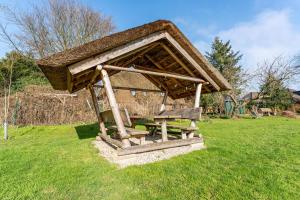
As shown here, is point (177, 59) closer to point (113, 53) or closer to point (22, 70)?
point (113, 53)

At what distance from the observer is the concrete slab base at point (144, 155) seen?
14.6ft

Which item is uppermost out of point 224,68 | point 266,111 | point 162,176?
point 224,68

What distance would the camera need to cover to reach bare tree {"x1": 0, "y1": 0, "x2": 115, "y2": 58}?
2167 centimetres

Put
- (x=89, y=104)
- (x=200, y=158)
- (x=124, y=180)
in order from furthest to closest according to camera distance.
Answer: (x=89, y=104), (x=200, y=158), (x=124, y=180)

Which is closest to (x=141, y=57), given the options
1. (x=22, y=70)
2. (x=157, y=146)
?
(x=157, y=146)

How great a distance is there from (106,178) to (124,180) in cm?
35

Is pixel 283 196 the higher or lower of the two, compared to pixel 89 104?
lower

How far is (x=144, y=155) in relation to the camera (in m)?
4.79

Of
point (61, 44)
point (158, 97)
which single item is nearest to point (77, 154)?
point (158, 97)

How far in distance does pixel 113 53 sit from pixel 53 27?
2140cm

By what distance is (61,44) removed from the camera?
2261 centimetres

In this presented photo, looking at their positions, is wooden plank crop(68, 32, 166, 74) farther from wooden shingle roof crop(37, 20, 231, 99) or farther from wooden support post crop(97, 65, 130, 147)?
wooden support post crop(97, 65, 130, 147)

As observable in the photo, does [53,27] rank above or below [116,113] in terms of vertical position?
above

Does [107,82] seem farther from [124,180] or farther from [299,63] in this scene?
[299,63]
